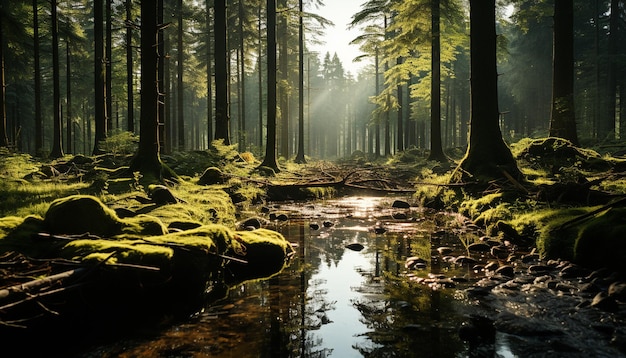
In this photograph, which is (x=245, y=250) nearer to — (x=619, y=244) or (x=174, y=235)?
(x=174, y=235)

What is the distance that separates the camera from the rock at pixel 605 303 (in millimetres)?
4117

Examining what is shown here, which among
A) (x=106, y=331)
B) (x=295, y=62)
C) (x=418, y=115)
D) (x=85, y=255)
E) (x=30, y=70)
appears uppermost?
(x=295, y=62)

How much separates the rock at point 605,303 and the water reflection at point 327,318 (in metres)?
1.44

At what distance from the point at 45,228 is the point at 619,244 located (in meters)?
7.24

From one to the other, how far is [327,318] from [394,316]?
0.71 metres

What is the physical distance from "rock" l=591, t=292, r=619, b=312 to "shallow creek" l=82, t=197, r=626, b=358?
0.07m

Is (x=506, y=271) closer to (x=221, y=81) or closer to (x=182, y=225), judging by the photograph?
(x=182, y=225)

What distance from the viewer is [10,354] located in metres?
3.30

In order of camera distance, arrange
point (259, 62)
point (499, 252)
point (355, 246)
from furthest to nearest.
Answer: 1. point (259, 62)
2. point (355, 246)
3. point (499, 252)

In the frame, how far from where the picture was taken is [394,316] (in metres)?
4.26

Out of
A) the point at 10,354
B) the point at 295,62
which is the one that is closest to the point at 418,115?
the point at 295,62

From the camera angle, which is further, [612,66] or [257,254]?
[612,66]

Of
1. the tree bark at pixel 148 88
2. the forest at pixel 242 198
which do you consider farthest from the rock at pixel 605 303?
the tree bark at pixel 148 88

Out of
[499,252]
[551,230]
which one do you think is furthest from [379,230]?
[551,230]
